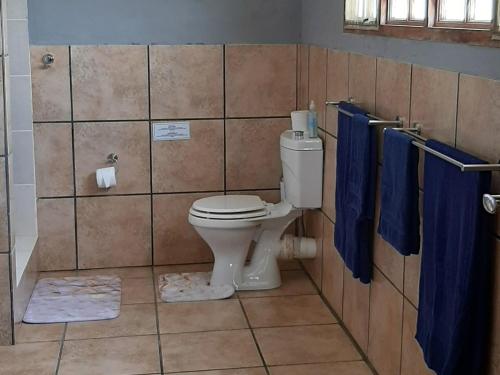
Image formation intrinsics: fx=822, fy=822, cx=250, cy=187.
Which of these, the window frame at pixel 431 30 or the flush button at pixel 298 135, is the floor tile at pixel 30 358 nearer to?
the flush button at pixel 298 135

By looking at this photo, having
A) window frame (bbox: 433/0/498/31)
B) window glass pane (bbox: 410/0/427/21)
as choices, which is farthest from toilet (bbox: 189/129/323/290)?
window frame (bbox: 433/0/498/31)

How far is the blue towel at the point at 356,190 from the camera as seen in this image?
2.93m

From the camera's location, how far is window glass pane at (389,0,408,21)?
285cm

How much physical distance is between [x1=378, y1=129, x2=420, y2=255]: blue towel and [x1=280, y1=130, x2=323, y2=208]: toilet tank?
124cm

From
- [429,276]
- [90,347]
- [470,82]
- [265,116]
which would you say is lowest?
[90,347]

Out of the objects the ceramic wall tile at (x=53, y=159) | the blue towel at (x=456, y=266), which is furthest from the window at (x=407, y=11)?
the ceramic wall tile at (x=53, y=159)

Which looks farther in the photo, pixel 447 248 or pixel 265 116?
pixel 265 116

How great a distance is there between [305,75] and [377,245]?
1417 mm

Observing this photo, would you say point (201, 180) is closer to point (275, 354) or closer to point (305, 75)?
point (305, 75)

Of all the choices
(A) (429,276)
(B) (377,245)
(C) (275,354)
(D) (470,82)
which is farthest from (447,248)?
(C) (275,354)

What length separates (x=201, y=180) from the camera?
4.43 m

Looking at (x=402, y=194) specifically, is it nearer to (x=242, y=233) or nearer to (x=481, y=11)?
(x=481, y=11)

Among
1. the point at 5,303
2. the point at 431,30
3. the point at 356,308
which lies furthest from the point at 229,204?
the point at 431,30

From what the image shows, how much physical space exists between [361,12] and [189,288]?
64.0 inches
